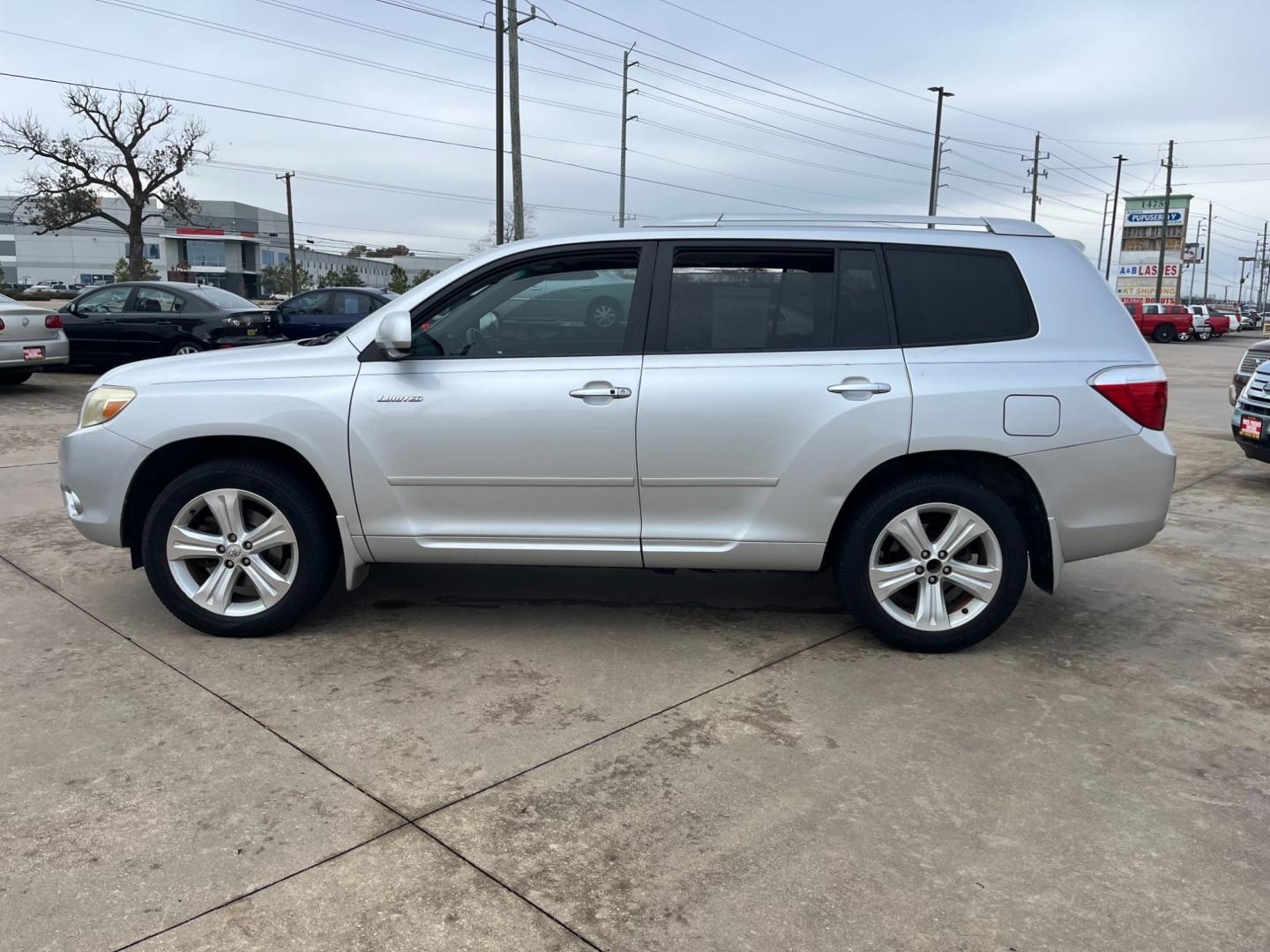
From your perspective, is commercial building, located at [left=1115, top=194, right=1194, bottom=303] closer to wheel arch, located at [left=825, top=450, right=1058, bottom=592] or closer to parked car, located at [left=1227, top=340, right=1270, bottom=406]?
parked car, located at [left=1227, top=340, right=1270, bottom=406]

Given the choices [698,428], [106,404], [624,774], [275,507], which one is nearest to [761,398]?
[698,428]

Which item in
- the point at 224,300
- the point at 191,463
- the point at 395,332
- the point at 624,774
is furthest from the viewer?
the point at 224,300

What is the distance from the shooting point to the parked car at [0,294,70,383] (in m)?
12.4

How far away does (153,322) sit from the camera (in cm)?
1408

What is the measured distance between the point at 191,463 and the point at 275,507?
0.55m

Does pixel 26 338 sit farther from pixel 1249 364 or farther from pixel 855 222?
pixel 1249 364

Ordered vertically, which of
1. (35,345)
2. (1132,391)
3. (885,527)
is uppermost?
(1132,391)

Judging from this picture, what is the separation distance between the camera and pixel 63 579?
5.13m

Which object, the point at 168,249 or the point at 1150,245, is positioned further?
the point at 168,249

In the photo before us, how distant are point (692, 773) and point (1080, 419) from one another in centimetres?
216

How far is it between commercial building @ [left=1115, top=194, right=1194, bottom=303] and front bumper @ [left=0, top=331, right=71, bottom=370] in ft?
238

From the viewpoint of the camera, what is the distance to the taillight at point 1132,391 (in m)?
4.01

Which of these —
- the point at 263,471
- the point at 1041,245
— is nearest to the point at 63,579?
the point at 263,471

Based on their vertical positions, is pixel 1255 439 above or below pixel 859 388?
below
